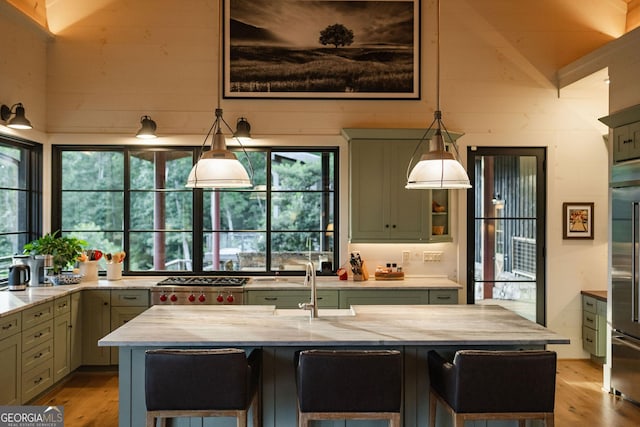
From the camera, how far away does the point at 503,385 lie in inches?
103

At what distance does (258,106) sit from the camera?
5570mm

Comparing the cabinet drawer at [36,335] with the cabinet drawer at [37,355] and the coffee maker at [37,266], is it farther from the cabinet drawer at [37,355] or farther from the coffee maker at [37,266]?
the coffee maker at [37,266]

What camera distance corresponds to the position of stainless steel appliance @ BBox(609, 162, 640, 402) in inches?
164

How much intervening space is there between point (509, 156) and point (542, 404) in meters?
3.54

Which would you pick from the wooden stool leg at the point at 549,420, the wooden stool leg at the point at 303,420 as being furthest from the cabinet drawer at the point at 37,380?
the wooden stool leg at the point at 549,420

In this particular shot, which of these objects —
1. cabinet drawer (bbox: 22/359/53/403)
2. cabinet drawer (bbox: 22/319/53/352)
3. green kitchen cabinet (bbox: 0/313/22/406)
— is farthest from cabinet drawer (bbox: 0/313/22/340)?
cabinet drawer (bbox: 22/359/53/403)

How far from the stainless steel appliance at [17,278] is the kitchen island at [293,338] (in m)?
1.89

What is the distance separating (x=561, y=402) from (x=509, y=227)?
77.3 inches

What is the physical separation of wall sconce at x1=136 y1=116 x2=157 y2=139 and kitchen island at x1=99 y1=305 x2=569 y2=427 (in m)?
2.39

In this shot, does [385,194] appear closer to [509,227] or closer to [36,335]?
[509,227]

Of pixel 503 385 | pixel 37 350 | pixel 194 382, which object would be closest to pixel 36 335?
pixel 37 350

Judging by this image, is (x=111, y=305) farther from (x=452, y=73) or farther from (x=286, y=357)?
(x=452, y=73)

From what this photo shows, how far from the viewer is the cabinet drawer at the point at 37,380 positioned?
4020 millimetres

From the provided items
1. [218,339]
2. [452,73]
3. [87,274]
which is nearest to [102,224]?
[87,274]
